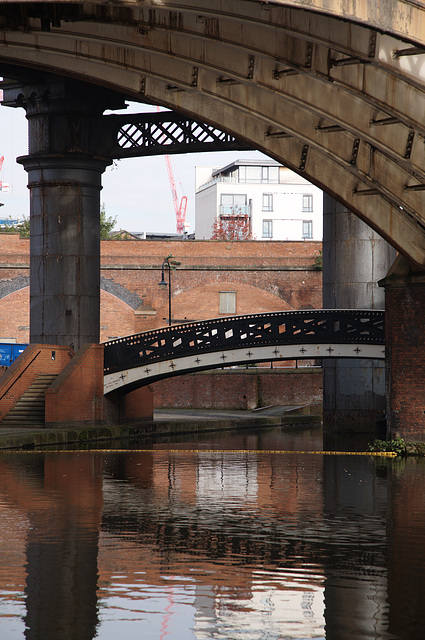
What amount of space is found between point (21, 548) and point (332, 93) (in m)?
11.2

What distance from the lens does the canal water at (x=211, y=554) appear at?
7.10 m

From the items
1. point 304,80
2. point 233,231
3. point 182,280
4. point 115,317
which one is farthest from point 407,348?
point 233,231

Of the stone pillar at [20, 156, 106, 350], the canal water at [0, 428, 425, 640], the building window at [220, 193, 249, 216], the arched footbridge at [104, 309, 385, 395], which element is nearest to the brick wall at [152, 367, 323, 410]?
the arched footbridge at [104, 309, 385, 395]

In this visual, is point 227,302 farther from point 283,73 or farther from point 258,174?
point 258,174

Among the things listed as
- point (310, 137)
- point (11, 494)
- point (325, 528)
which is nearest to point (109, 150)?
point (310, 137)

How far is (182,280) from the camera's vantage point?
54.9 m

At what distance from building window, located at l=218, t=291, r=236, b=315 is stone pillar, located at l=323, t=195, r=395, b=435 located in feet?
70.6

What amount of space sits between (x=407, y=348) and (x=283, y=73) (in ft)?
21.5

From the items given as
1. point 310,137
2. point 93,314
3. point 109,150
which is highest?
point 109,150

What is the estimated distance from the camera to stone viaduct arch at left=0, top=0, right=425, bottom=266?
15.0 meters

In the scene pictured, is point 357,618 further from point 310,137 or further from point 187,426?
point 187,426

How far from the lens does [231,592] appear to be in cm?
797

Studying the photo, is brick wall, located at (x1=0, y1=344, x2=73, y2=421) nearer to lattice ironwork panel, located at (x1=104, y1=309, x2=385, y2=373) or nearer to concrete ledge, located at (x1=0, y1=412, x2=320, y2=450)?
lattice ironwork panel, located at (x1=104, y1=309, x2=385, y2=373)

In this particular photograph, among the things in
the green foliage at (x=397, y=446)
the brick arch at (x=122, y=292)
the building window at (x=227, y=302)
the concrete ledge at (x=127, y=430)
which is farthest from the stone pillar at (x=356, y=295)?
the brick arch at (x=122, y=292)
